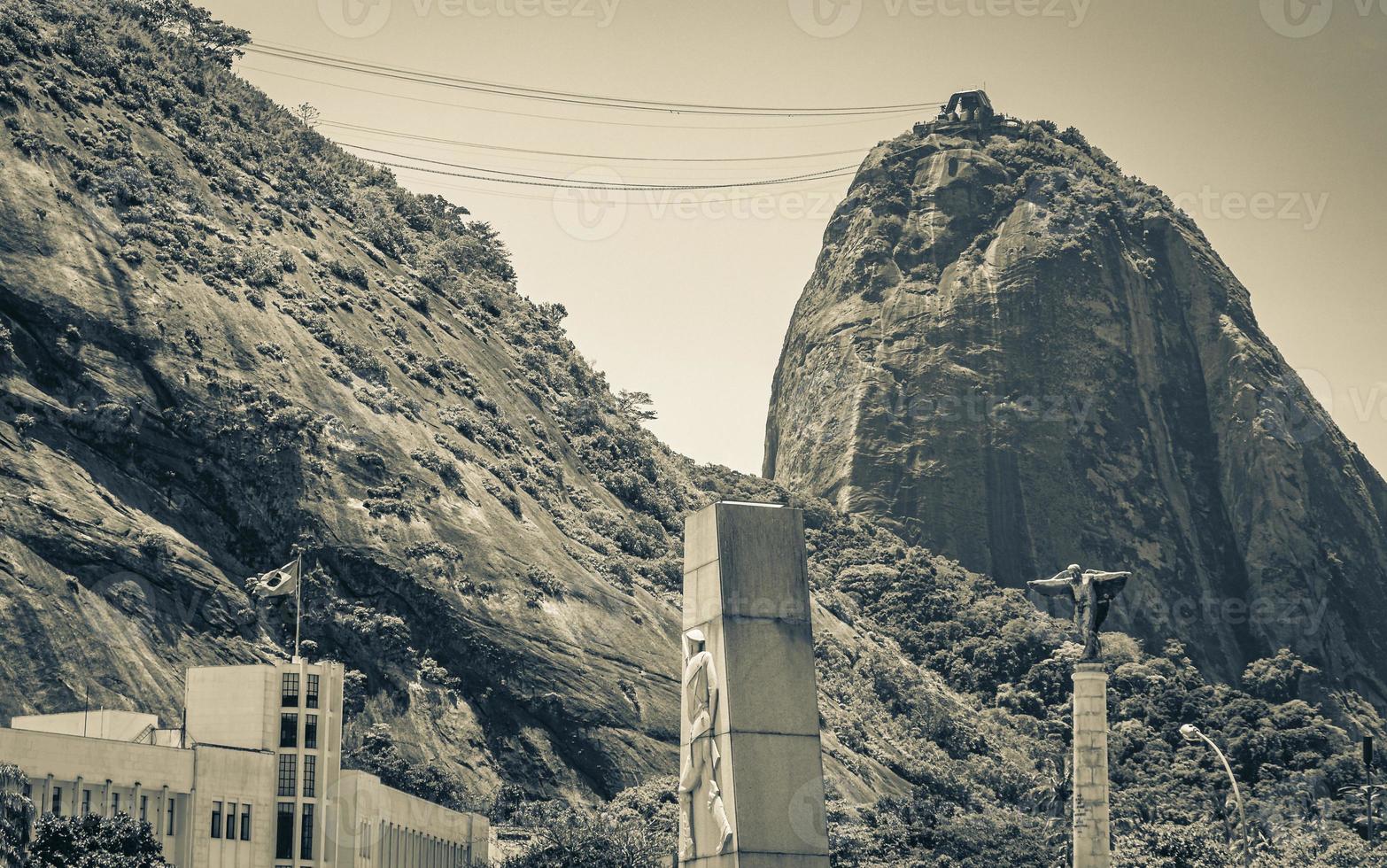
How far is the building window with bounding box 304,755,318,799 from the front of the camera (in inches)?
3327

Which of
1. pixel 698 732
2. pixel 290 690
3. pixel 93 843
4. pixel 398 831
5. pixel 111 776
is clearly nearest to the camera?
pixel 698 732

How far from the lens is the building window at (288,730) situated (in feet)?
278

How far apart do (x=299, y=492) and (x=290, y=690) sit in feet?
103

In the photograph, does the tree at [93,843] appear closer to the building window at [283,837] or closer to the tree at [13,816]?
the tree at [13,816]

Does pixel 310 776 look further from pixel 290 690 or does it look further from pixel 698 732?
pixel 698 732

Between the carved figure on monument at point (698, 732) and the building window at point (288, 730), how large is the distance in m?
35.7

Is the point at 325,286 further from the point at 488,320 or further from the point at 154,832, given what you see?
the point at 154,832

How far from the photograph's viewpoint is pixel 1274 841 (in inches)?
4680

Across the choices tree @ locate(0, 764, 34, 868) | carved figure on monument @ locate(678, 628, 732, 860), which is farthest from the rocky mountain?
carved figure on monument @ locate(678, 628, 732, 860)

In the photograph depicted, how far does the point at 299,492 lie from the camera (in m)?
116

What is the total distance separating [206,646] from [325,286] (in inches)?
1642

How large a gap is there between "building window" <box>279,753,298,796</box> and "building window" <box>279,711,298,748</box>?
0.49m

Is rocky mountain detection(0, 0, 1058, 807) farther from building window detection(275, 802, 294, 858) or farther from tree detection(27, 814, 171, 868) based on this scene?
tree detection(27, 814, 171, 868)

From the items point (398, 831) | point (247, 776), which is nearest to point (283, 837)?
point (247, 776)
